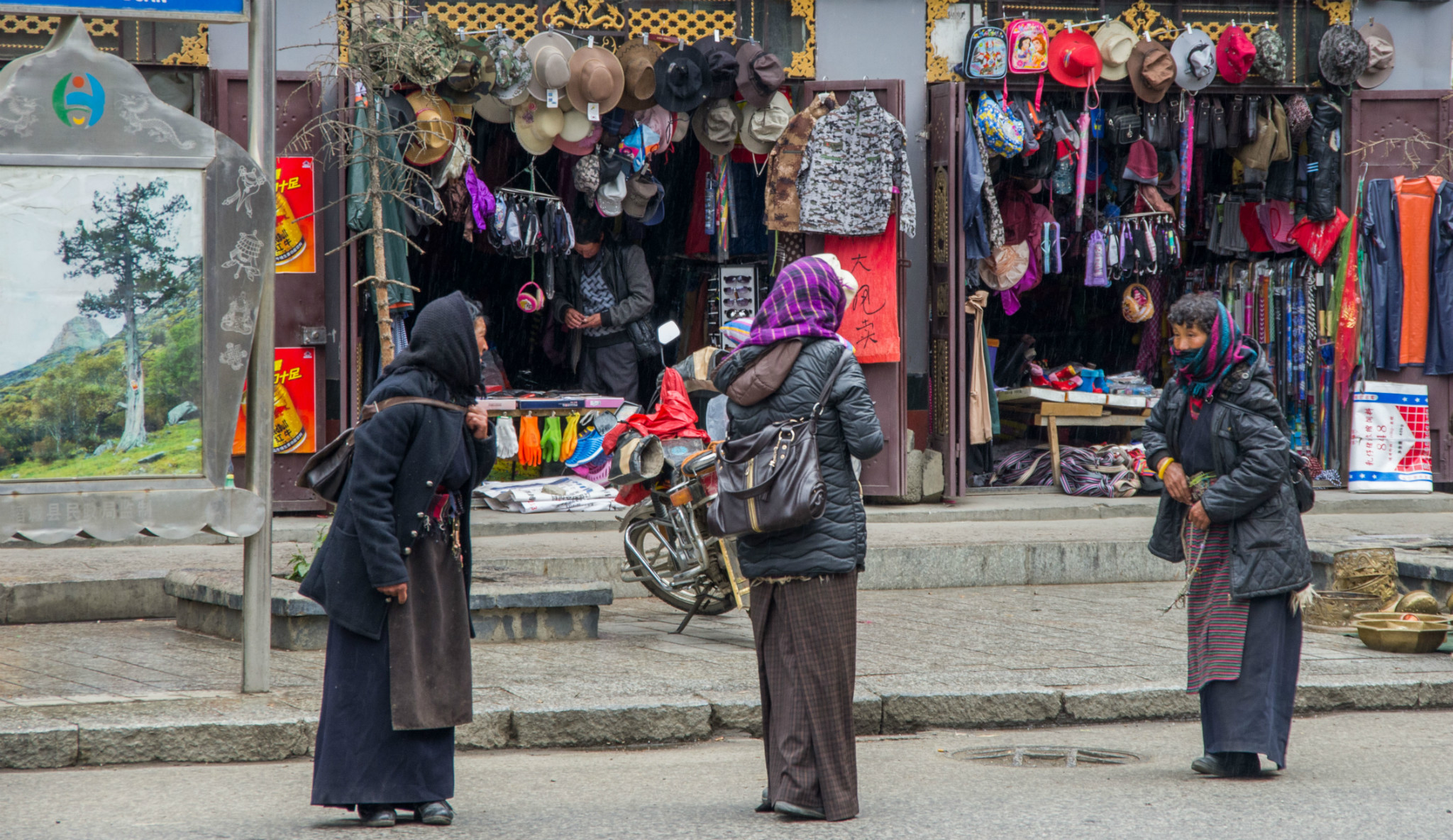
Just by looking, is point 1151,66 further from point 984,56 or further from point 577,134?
point 577,134

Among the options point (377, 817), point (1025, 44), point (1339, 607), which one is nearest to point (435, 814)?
point (377, 817)

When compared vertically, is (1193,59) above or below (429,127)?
above

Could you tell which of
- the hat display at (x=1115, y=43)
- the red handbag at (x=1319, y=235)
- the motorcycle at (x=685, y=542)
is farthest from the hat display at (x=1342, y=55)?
the motorcycle at (x=685, y=542)

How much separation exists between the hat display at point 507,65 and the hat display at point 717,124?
1342 millimetres

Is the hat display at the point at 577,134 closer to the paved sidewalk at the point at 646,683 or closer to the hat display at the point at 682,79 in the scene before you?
the hat display at the point at 682,79

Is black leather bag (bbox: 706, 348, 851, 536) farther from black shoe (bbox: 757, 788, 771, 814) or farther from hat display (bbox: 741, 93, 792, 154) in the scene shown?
hat display (bbox: 741, 93, 792, 154)

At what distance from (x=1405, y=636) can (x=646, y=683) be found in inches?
156

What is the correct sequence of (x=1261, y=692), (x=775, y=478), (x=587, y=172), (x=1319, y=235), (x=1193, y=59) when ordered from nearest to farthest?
1. (x=775, y=478)
2. (x=1261, y=692)
3. (x=587, y=172)
4. (x=1193, y=59)
5. (x=1319, y=235)

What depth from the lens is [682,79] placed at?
10.8 m

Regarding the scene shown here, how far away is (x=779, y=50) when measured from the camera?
11.3 m

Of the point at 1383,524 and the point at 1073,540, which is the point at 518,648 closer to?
the point at 1073,540

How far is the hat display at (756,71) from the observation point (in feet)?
35.6

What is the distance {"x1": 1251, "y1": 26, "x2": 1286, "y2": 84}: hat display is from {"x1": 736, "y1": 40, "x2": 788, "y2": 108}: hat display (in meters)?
3.85

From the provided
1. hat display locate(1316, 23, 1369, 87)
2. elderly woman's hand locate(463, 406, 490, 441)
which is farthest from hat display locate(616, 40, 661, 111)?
elderly woman's hand locate(463, 406, 490, 441)
